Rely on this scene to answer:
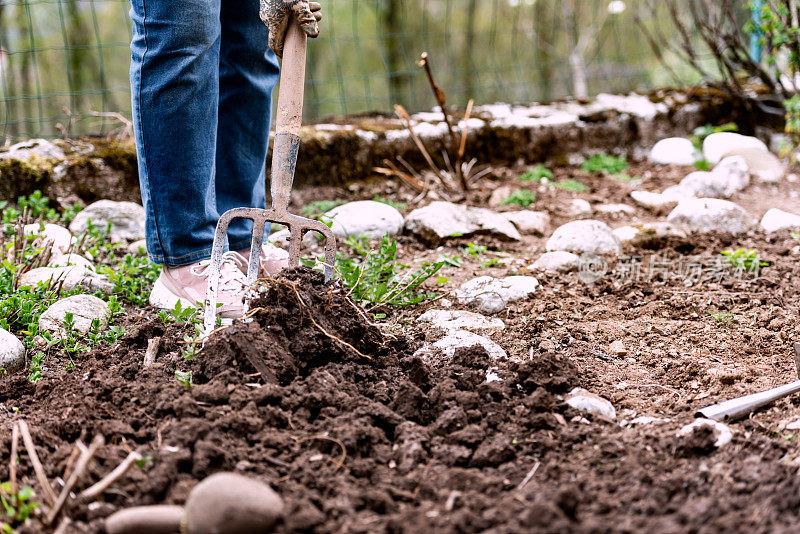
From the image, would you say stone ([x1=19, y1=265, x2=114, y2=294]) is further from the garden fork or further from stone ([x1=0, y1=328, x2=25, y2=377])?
the garden fork

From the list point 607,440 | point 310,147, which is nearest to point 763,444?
point 607,440

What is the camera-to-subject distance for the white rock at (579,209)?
3726mm

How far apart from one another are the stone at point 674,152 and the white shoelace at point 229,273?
10.8 ft

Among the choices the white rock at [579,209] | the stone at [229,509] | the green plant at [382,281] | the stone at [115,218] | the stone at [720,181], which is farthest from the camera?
the stone at [720,181]

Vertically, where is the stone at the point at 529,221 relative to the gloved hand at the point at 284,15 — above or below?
below

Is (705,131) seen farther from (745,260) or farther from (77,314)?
(77,314)

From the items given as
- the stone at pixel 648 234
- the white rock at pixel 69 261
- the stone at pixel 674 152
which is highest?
the stone at pixel 674 152

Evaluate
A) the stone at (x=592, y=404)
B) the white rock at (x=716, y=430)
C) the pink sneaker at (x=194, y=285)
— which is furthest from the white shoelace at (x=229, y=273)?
the white rock at (x=716, y=430)

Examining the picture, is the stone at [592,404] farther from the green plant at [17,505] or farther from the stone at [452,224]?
the stone at [452,224]

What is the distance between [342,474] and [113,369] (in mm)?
838

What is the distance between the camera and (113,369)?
188 centimetres

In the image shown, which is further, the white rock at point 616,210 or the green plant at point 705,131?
the green plant at point 705,131

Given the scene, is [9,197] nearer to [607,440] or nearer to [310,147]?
[310,147]

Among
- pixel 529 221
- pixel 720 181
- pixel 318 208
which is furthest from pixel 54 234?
pixel 720 181
